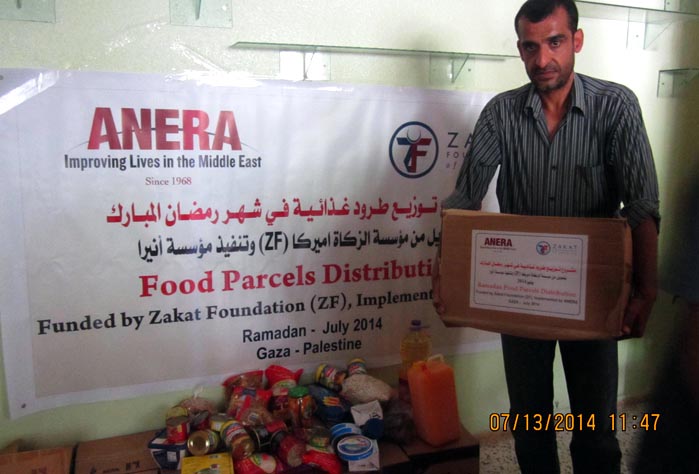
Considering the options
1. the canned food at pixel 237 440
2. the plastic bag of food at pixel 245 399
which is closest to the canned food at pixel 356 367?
the plastic bag of food at pixel 245 399

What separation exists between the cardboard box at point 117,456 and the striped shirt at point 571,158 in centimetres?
102

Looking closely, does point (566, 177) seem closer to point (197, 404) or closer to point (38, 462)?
point (197, 404)

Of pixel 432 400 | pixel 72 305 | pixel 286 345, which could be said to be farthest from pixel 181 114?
pixel 432 400

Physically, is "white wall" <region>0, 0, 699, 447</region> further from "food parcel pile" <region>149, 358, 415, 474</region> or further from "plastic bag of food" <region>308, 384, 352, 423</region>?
"plastic bag of food" <region>308, 384, 352, 423</region>

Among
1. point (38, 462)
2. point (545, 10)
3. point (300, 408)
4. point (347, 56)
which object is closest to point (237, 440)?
point (300, 408)

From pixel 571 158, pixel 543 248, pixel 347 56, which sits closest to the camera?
pixel 543 248

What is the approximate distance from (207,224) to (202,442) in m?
0.57

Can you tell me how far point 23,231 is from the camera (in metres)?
1.30

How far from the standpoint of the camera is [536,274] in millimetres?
1073

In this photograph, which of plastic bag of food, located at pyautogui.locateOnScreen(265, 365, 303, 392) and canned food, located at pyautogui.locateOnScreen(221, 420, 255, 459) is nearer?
canned food, located at pyautogui.locateOnScreen(221, 420, 255, 459)

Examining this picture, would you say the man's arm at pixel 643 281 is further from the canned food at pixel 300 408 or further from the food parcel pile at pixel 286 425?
the canned food at pixel 300 408

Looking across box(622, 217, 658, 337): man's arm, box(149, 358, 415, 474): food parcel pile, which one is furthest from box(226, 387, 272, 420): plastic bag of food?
box(622, 217, 658, 337): man's arm

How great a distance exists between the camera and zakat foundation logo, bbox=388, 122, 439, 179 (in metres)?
1.60

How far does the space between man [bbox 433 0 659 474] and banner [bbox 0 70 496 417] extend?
14.5 inches
